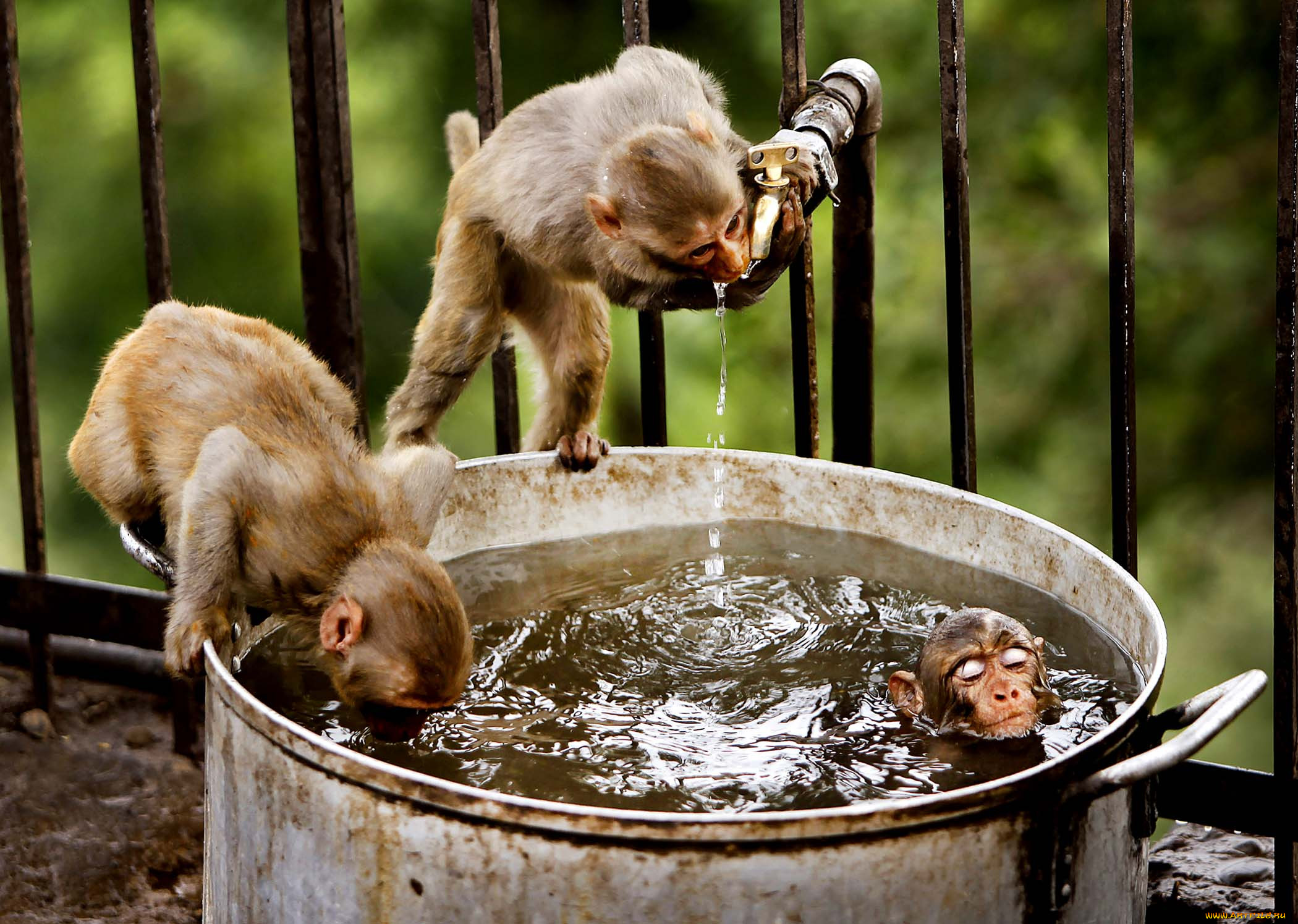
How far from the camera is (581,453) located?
294 centimetres

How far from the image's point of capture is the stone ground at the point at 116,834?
3158 millimetres

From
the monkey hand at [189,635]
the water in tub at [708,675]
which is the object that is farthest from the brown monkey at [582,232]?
the monkey hand at [189,635]

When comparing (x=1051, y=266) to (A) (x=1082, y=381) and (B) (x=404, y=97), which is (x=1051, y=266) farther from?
(B) (x=404, y=97)

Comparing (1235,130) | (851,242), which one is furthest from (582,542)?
(1235,130)

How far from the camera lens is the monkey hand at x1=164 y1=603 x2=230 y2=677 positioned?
8.30ft

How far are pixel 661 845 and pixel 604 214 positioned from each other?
1816 millimetres

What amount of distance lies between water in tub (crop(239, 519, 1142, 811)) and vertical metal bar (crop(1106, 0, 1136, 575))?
52 cm

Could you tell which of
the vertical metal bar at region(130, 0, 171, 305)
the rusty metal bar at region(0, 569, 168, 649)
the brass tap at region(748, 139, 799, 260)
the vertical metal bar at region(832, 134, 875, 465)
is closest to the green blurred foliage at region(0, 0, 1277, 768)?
the rusty metal bar at region(0, 569, 168, 649)

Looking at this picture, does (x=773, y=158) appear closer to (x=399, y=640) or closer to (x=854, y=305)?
(x=854, y=305)

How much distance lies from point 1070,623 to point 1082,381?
3341mm

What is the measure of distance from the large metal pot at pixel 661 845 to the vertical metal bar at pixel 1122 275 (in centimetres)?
97

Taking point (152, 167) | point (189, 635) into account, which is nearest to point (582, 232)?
point (152, 167)

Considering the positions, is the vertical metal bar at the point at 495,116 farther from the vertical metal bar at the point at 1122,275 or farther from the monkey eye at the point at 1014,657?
the monkey eye at the point at 1014,657

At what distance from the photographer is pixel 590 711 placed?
7.88ft
